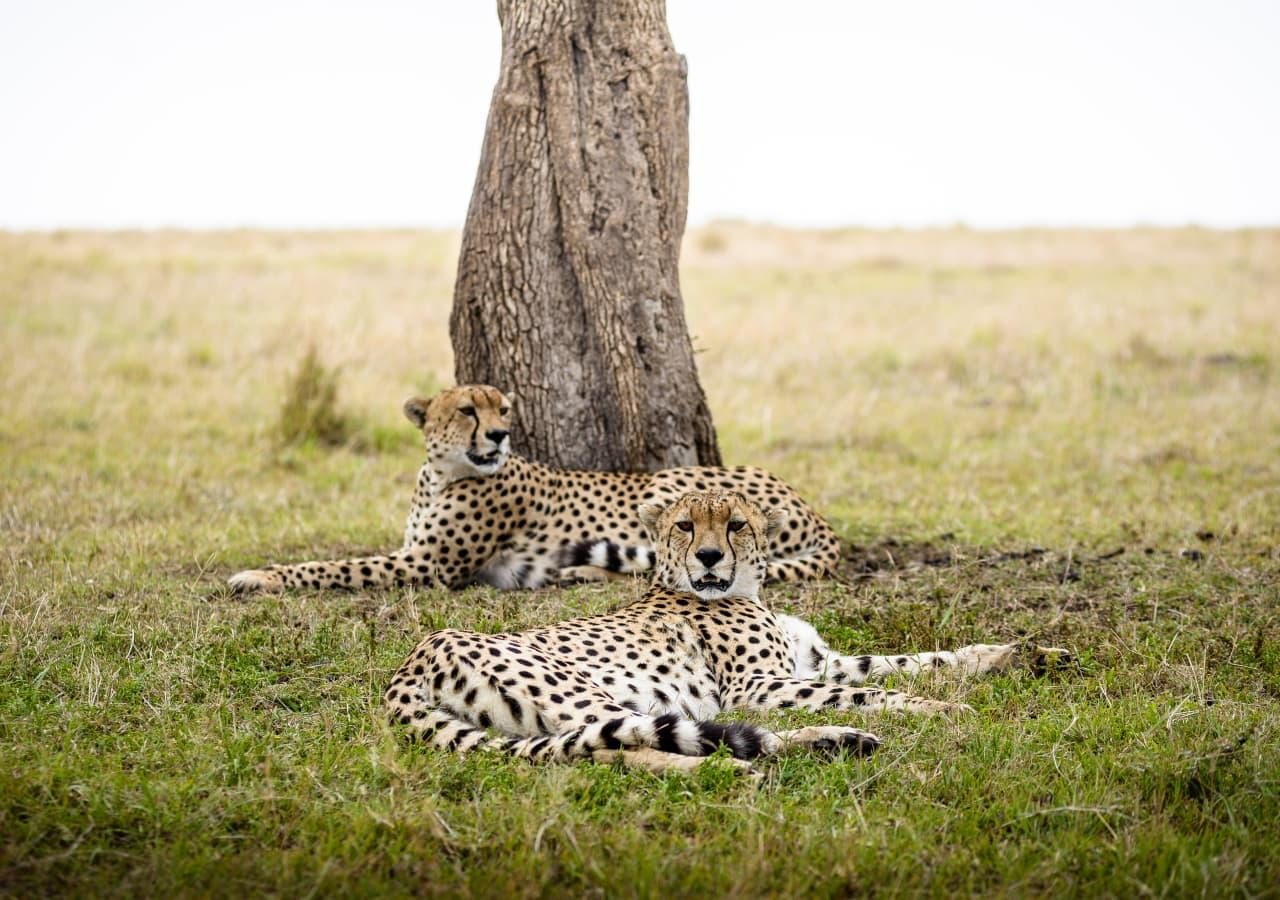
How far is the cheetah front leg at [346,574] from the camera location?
5.16 m

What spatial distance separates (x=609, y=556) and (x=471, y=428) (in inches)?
28.8

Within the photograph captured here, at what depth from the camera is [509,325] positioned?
6.10m

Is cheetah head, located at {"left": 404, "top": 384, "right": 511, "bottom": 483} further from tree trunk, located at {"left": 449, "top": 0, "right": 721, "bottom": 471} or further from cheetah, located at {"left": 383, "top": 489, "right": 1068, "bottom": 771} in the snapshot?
cheetah, located at {"left": 383, "top": 489, "right": 1068, "bottom": 771}

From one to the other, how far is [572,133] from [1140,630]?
305cm

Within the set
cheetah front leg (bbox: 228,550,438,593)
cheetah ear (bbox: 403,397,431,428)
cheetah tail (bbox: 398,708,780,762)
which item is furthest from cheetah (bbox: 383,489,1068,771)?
cheetah ear (bbox: 403,397,431,428)

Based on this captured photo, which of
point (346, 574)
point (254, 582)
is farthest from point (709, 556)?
point (254, 582)

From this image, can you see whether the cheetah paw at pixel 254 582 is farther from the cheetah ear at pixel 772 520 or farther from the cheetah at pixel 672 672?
the cheetah ear at pixel 772 520

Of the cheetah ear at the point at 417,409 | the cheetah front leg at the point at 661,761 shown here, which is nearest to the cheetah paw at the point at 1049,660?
the cheetah front leg at the point at 661,761

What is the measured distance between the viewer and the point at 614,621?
156 inches

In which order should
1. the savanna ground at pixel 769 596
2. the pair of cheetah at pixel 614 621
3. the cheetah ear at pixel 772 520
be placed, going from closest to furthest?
the savanna ground at pixel 769 596
the pair of cheetah at pixel 614 621
the cheetah ear at pixel 772 520

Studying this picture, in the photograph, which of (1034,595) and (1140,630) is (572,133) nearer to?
(1034,595)

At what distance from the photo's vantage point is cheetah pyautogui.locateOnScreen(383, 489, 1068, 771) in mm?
3305

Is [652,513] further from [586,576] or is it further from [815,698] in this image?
[586,576]

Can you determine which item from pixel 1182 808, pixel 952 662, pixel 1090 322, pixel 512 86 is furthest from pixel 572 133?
pixel 1090 322
